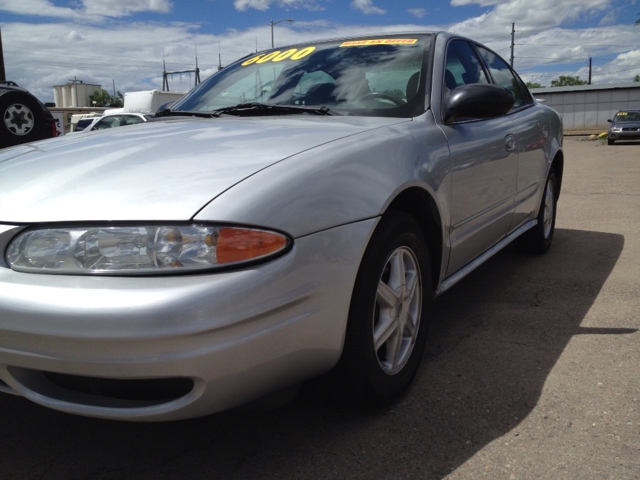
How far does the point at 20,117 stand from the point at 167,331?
6.93 metres

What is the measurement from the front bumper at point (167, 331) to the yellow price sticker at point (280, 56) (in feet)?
5.55

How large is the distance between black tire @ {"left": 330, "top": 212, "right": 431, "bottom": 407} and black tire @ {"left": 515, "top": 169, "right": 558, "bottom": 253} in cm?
230

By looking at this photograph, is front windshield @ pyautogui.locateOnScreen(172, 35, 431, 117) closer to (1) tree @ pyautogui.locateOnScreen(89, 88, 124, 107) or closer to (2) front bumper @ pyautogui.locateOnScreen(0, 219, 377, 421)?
(2) front bumper @ pyautogui.locateOnScreen(0, 219, 377, 421)

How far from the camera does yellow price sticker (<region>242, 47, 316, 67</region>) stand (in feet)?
10.2

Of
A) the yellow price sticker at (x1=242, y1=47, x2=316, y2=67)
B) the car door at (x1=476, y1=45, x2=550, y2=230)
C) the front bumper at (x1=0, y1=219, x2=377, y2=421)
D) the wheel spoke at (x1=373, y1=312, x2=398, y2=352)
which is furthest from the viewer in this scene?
the car door at (x1=476, y1=45, x2=550, y2=230)

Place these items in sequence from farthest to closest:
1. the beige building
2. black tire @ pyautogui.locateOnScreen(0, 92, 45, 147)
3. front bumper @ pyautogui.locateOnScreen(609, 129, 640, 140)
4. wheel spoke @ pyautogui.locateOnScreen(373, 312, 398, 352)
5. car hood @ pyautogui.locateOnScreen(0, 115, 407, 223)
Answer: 1. the beige building
2. front bumper @ pyautogui.locateOnScreen(609, 129, 640, 140)
3. black tire @ pyautogui.locateOnScreen(0, 92, 45, 147)
4. wheel spoke @ pyautogui.locateOnScreen(373, 312, 398, 352)
5. car hood @ pyautogui.locateOnScreen(0, 115, 407, 223)

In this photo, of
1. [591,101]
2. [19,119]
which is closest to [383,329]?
[19,119]

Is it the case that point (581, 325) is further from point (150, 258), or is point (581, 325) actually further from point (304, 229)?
point (150, 258)

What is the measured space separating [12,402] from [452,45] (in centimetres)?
265

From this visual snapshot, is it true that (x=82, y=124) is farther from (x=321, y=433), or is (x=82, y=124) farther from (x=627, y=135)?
(x=627, y=135)

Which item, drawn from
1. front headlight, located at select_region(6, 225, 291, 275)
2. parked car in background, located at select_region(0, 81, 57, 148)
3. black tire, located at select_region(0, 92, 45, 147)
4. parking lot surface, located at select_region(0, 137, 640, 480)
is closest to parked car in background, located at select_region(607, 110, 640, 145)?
parked car in background, located at select_region(0, 81, 57, 148)

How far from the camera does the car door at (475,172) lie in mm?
2621

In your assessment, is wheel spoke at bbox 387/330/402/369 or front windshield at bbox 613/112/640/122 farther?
front windshield at bbox 613/112/640/122

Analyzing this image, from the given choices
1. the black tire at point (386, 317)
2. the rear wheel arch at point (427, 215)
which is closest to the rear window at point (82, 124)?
the rear wheel arch at point (427, 215)
